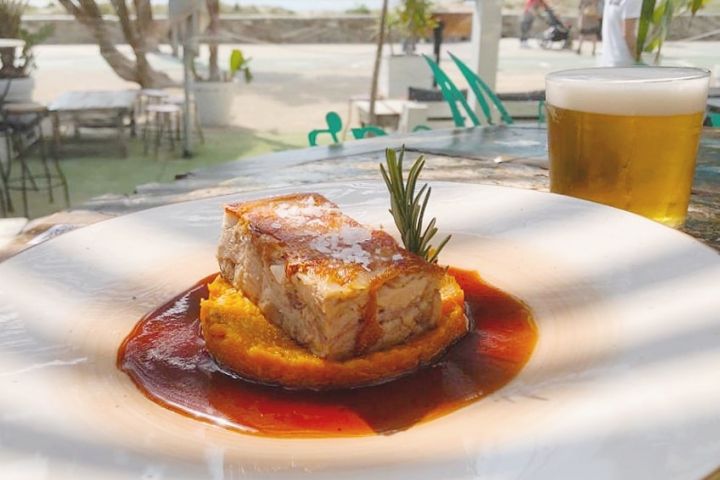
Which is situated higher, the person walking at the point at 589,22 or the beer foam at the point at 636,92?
the person walking at the point at 589,22

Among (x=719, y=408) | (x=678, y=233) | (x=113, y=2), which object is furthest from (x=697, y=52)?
(x=113, y=2)

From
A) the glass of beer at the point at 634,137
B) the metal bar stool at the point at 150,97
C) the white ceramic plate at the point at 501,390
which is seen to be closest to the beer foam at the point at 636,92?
the glass of beer at the point at 634,137

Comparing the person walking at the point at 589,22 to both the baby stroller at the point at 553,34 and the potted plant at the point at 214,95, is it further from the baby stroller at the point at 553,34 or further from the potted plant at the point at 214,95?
the potted plant at the point at 214,95

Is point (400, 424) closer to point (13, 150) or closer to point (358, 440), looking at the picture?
point (358, 440)

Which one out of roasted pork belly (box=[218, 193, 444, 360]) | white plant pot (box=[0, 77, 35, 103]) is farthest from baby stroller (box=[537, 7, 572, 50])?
roasted pork belly (box=[218, 193, 444, 360])

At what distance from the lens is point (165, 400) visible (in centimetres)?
74

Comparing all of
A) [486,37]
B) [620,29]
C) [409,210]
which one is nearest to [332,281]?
[409,210]

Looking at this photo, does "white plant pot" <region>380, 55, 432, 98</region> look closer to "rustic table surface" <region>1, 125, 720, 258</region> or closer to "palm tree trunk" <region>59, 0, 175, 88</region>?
"palm tree trunk" <region>59, 0, 175, 88</region>

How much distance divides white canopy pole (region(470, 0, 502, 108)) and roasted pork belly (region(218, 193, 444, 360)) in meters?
4.70

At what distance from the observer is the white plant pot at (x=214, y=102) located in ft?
33.8

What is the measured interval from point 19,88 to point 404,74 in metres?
4.97

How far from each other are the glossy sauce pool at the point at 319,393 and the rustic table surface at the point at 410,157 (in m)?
0.46

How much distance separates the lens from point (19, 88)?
334 inches

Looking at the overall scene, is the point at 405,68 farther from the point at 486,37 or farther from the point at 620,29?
the point at 620,29
